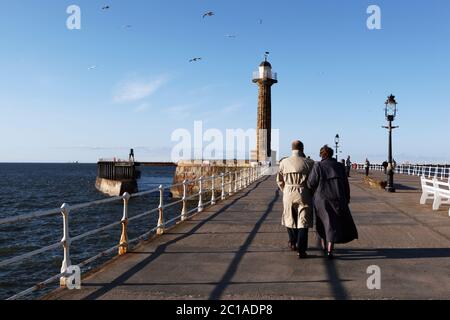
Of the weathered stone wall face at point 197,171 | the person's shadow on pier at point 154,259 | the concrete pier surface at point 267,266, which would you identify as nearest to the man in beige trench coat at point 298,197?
the concrete pier surface at point 267,266

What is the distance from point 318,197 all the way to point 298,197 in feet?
0.98

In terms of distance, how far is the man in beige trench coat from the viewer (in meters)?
6.84

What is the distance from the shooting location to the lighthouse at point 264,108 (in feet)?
197

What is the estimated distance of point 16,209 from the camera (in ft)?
131

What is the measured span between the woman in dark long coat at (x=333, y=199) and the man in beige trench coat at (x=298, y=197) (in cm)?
20

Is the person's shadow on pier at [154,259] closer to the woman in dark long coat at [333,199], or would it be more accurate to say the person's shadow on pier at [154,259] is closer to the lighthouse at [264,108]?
the woman in dark long coat at [333,199]

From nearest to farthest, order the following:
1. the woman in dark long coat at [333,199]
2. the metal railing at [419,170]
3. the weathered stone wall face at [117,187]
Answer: the woman in dark long coat at [333,199] → the metal railing at [419,170] → the weathered stone wall face at [117,187]

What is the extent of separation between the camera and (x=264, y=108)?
6044 cm

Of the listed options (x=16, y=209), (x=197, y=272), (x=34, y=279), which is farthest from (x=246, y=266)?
(x=16, y=209)

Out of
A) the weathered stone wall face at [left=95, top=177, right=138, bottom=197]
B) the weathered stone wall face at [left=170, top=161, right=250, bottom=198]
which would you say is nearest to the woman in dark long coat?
the weathered stone wall face at [left=170, top=161, right=250, bottom=198]

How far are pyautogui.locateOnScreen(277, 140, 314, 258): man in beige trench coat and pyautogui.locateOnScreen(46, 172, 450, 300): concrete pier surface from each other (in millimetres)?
428

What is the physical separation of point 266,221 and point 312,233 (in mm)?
1931

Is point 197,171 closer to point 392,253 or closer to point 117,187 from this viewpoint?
point 117,187
